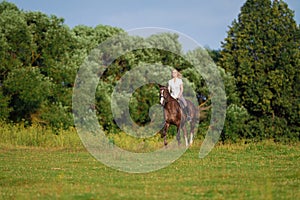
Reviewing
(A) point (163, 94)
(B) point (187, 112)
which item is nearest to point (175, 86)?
(A) point (163, 94)

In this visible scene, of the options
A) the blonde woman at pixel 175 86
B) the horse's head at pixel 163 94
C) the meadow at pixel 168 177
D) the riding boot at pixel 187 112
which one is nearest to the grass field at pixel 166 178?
the meadow at pixel 168 177

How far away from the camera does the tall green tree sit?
130 feet

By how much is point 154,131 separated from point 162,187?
82.7ft

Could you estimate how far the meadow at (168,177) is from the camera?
31.8 feet

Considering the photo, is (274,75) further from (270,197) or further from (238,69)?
(270,197)

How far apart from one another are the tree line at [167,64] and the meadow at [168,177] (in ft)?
52.3

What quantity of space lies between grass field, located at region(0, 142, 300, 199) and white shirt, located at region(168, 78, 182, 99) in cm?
330

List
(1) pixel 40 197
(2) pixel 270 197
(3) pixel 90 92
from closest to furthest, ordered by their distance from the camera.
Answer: (2) pixel 270 197
(1) pixel 40 197
(3) pixel 90 92

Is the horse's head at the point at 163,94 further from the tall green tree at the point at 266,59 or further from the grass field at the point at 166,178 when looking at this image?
the tall green tree at the point at 266,59

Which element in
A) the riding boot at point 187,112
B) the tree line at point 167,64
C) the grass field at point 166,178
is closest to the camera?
the grass field at point 166,178

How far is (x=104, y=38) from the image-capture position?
141 feet

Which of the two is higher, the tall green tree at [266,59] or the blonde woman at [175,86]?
the tall green tree at [266,59]

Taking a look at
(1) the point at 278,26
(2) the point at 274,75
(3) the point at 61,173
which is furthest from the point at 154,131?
(3) the point at 61,173

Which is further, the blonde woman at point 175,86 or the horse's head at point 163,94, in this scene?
the blonde woman at point 175,86
